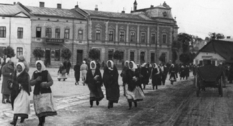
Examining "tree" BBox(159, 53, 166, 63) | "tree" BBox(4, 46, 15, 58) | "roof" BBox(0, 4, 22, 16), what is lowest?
"tree" BBox(159, 53, 166, 63)

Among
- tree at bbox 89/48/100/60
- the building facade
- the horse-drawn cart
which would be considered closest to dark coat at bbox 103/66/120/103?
the horse-drawn cart

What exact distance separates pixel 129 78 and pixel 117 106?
1.25 m

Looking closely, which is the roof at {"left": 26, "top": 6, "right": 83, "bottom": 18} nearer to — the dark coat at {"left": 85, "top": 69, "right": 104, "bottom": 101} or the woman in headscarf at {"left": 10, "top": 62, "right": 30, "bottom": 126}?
the dark coat at {"left": 85, "top": 69, "right": 104, "bottom": 101}

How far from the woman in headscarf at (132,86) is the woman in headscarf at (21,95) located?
15.1 ft

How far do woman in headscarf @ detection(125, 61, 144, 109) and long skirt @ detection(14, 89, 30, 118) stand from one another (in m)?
4.64

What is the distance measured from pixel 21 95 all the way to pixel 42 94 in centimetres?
51

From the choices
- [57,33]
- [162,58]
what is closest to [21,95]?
[57,33]

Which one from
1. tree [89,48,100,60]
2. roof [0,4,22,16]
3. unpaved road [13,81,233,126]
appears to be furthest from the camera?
tree [89,48,100,60]

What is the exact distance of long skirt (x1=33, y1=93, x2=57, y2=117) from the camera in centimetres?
931

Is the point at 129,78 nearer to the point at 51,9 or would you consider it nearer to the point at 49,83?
the point at 49,83

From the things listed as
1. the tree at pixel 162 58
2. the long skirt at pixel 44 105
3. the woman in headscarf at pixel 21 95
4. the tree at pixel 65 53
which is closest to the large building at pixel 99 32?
the tree at pixel 162 58

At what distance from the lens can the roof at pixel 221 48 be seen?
140 ft

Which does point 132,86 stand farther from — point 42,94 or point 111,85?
point 42,94

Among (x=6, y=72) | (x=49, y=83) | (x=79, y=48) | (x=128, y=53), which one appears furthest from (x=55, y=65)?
(x=49, y=83)
